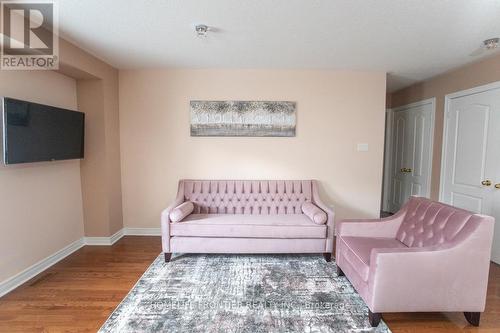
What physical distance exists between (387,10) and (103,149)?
3437 millimetres

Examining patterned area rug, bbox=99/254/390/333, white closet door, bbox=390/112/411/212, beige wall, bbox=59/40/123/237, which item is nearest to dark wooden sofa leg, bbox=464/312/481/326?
patterned area rug, bbox=99/254/390/333

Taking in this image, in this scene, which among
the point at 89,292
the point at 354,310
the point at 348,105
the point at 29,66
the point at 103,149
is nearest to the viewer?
the point at 354,310

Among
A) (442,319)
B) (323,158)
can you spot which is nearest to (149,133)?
(323,158)

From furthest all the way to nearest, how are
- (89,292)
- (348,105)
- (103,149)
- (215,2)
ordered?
(348,105) → (103,149) → (89,292) → (215,2)

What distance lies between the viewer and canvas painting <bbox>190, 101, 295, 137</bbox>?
3.34 meters

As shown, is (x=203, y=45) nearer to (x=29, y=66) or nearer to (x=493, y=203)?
(x=29, y=66)

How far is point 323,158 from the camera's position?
3.45m

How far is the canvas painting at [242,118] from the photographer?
10.9ft

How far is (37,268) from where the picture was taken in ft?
8.09

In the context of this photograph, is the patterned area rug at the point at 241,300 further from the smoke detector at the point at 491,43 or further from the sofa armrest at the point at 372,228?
the smoke detector at the point at 491,43

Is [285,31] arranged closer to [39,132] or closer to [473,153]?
[39,132]

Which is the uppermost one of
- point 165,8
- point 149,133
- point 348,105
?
point 165,8

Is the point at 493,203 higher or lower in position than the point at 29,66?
lower

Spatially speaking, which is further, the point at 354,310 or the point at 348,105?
the point at 348,105
